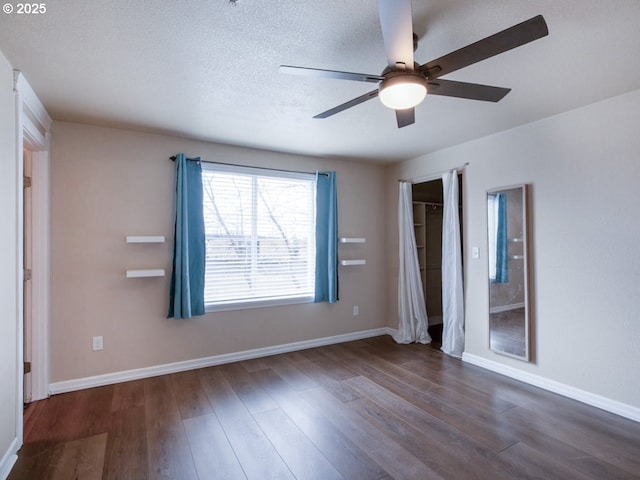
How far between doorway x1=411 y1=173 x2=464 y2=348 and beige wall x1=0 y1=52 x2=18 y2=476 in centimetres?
457

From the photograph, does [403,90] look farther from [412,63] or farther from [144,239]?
[144,239]

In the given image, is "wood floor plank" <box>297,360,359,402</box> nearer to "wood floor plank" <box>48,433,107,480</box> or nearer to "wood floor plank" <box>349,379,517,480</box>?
"wood floor plank" <box>349,379,517,480</box>

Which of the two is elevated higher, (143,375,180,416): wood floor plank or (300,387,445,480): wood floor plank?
(143,375,180,416): wood floor plank

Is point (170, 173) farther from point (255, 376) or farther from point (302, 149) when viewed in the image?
point (255, 376)

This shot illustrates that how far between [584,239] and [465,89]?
1.92m

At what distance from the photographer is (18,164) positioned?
6.97 ft

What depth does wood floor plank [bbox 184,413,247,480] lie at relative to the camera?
191 centimetres

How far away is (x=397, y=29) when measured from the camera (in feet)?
4.47

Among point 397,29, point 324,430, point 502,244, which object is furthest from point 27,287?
point 502,244

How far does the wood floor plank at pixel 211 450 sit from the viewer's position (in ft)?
6.26

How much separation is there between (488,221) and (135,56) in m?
3.39

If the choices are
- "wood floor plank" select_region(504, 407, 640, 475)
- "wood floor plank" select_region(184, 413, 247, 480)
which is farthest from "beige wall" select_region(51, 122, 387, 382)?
"wood floor plank" select_region(504, 407, 640, 475)

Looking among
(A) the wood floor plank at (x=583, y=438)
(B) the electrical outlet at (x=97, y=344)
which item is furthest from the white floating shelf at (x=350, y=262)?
(B) the electrical outlet at (x=97, y=344)

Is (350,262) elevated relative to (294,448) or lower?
elevated
